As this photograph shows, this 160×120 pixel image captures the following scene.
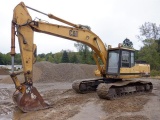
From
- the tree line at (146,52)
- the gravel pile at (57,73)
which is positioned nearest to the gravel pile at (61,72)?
the gravel pile at (57,73)

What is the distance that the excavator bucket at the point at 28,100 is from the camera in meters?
9.10

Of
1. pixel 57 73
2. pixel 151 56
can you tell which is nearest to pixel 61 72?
pixel 57 73

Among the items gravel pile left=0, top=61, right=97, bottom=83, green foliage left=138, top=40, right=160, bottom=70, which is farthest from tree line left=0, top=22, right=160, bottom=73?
gravel pile left=0, top=61, right=97, bottom=83

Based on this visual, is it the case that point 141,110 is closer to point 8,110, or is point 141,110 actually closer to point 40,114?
point 40,114

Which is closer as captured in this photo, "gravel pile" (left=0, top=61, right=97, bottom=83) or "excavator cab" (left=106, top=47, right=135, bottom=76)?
"excavator cab" (left=106, top=47, right=135, bottom=76)

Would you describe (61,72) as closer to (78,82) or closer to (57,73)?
(57,73)

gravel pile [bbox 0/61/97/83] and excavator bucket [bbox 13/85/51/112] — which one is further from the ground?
gravel pile [bbox 0/61/97/83]

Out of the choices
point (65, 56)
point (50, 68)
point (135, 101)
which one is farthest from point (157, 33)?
point (135, 101)

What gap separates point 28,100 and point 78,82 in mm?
4551

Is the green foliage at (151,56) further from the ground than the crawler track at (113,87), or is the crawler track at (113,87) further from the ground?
the green foliage at (151,56)

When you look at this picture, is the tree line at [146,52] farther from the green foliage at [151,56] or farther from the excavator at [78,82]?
the excavator at [78,82]

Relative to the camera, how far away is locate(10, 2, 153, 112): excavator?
30.8 ft

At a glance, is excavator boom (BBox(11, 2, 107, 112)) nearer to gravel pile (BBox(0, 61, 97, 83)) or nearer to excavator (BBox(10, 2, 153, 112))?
excavator (BBox(10, 2, 153, 112))

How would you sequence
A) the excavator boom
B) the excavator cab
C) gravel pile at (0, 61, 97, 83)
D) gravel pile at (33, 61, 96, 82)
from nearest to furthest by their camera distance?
the excavator boom, the excavator cab, gravel pile at (0, 61, 97, 83), gravel pile at (33, 61, 96, 82)
